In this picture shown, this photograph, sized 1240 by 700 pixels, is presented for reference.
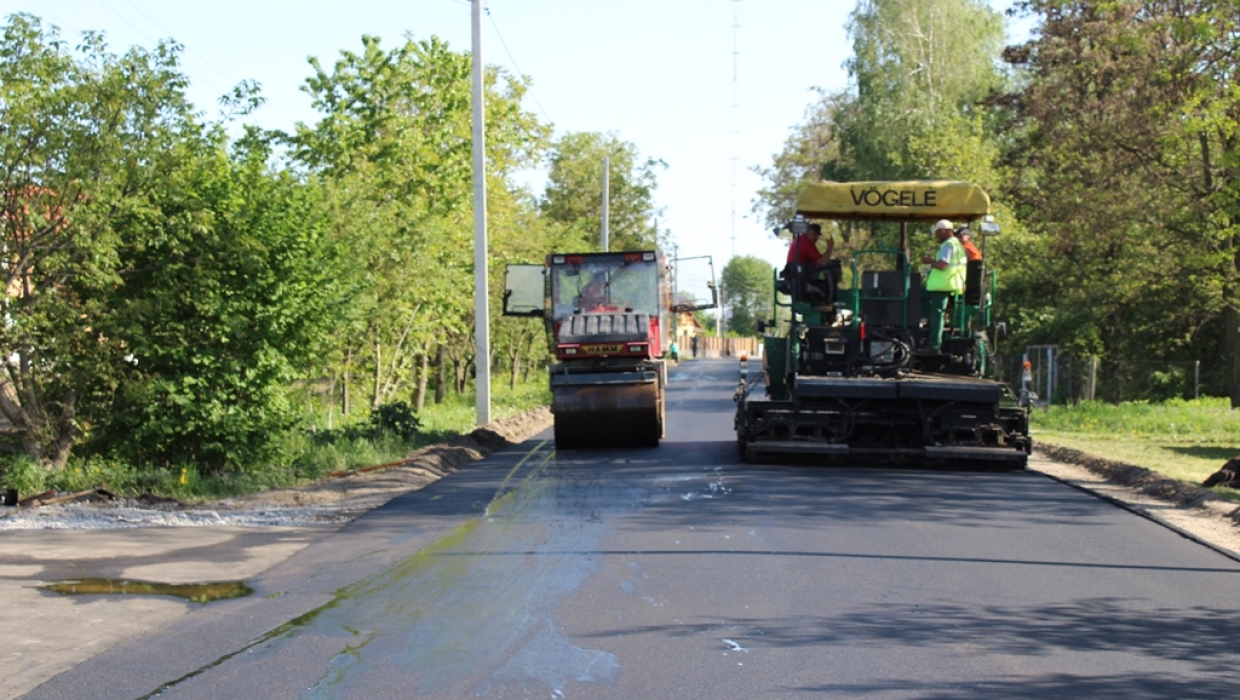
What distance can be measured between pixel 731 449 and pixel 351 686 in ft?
43.6

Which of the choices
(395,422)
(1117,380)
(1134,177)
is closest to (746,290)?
(1117,380)

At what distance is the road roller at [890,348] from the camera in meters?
16.3

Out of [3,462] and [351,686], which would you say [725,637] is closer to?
[351,686]

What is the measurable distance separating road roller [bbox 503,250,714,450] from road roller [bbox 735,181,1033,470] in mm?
3037

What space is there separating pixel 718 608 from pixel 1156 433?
1809 cm

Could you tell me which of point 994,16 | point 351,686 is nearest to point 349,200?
point 351,686

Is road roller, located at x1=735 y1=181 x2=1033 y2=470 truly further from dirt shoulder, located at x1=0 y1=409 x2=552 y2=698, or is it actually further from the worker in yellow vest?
dirt shoulder, located at x1=0 y1=409 x2=552 y2=698

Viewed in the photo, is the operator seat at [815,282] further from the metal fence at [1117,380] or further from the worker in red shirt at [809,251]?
the metal fence at [1117,380]

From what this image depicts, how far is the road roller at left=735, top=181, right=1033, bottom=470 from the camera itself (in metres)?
16.3

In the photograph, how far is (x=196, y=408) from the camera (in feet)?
57.6

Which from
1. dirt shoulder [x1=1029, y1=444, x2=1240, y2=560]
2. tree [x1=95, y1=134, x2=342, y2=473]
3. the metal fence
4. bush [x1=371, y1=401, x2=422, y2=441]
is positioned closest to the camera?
dirt shoulder [x1=1029, y1=444, x2=1240, y2=560]

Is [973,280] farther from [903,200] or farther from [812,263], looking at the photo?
[812,263]

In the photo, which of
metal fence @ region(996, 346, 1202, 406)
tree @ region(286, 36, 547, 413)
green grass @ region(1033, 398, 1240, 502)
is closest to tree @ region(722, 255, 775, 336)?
metal fence @ region(996, 346, 1202, 406)

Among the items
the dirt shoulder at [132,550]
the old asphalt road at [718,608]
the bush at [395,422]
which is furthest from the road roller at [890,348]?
the bush at [395,422]
